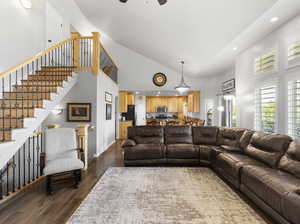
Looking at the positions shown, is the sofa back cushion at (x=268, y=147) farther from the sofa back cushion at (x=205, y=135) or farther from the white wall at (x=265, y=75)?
the sofa back cushion at (x=205, y=135)

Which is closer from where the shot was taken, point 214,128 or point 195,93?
point 214,128

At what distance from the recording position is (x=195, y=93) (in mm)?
7422

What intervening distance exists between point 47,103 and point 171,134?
9.99 ft

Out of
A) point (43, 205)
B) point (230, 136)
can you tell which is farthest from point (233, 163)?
point (43, 205)

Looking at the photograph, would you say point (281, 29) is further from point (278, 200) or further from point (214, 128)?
point (278, 200)

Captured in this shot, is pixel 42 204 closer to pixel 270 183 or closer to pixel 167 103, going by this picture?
pixel 270 183

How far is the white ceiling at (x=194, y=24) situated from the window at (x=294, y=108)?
124 centimetres

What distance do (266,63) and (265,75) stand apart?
0.27 m

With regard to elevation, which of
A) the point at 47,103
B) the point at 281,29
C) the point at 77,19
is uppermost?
the point at 77,19

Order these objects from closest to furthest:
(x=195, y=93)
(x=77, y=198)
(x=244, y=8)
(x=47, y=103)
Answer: (x=77, y=198)
(x=244, y=8)
(x=47, y=103)
(x=195, y=93)

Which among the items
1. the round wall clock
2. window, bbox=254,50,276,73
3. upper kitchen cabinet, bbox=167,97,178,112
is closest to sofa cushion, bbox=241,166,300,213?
window, bbox=254,50,276,73

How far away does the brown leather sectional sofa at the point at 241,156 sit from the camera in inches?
68.3

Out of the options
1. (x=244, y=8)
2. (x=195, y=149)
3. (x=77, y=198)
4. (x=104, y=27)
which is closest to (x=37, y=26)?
(x=104, y=27)

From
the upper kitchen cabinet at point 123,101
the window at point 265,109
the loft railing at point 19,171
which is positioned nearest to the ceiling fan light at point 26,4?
the loft railing at point 19,171
